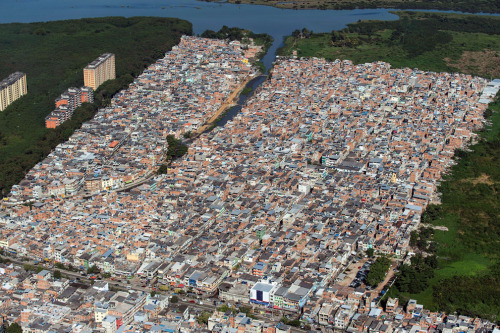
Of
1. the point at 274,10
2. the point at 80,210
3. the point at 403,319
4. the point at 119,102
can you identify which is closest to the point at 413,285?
the point at 403,319

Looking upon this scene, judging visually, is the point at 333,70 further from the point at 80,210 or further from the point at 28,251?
the point at 28,251

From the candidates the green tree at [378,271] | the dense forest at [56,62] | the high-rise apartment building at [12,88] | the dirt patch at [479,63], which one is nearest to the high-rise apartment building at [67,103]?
the dense forest at [56,62]

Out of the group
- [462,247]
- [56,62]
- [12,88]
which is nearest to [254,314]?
[462,247]

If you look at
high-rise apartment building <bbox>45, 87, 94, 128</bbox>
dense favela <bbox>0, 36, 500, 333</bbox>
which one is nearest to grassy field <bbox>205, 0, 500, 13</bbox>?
dense favela <bbox>0, 36, 500, 333</bbox>

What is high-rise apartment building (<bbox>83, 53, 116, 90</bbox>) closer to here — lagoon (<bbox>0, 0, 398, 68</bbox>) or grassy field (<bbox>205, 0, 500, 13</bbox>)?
lagoon (<bbox>0, 0, 398, 68</bbox>)

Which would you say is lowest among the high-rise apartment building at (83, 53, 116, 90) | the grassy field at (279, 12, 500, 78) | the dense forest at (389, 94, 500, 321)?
the dense forest at (389, 94, 500, 321)

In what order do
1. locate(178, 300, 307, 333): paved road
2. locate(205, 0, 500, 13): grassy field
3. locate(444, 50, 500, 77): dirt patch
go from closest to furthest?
1. locate(178, 300, 307, 333): paved road
2. locate(444, 50, 500, 77): dirt patch
3. locate(205, 0, 500, 13): grassy field

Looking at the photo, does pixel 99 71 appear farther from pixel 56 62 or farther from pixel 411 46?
pixel 411 46
